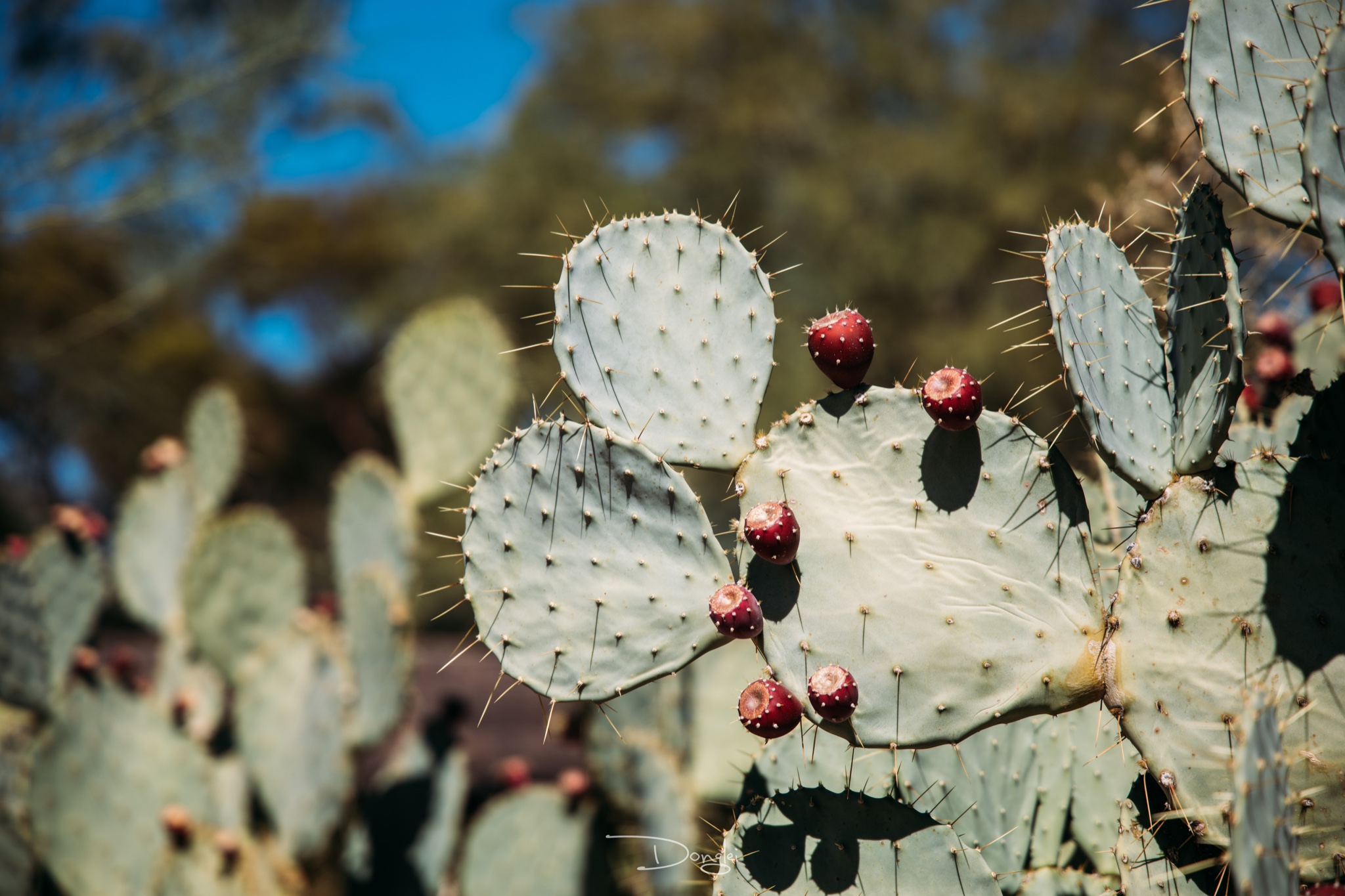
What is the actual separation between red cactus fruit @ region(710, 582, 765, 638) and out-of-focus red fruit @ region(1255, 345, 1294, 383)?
4.16 feet

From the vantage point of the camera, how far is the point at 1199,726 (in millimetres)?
1126

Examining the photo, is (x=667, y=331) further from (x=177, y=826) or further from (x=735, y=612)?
(x=177, y=826)

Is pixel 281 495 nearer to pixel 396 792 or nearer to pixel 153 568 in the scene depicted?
pixel 153 568

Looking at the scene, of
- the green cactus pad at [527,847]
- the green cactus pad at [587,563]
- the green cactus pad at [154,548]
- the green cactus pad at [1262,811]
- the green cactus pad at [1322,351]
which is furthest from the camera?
the green cactus pad at [154,548]

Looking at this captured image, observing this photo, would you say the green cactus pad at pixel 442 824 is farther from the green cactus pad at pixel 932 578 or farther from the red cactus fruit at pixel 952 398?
the red cactus fruit at pixel 952 398

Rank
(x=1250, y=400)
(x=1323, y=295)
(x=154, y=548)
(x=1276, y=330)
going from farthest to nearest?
(x=154, y=548) < (x=1323, y=295) < (x=1276, y=330) < (x=1250, y=400)

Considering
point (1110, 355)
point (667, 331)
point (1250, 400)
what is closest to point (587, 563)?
point (667, 331)

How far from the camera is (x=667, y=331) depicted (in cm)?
144

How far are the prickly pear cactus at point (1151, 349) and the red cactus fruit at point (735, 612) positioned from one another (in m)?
0.47

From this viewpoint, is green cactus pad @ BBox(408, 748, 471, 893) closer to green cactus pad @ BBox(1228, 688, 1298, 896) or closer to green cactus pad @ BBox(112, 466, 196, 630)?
green cactus pad @ BBox(112, 466, 196, 630)

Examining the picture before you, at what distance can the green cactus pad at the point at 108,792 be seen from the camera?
2760mm

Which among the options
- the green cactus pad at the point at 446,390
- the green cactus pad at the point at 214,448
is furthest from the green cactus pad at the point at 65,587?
the green cactus pad at the point at 446,390

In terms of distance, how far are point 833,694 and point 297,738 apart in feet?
7.28

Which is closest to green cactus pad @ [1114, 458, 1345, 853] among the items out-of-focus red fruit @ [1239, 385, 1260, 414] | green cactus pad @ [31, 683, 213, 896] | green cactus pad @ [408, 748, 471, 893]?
out-of-focus red fruit @ [1239, 385, 1260, 414]
